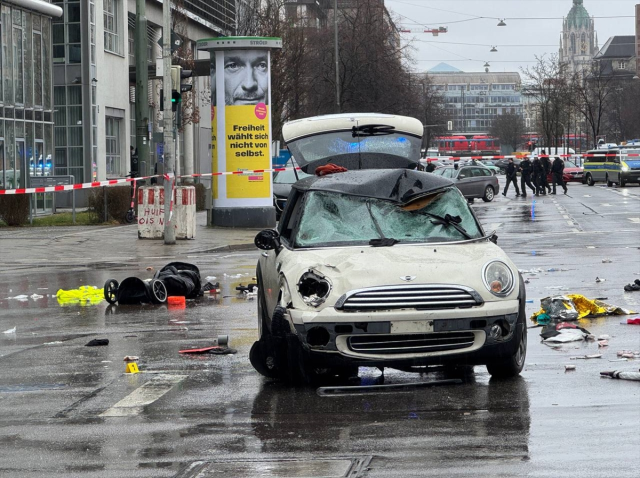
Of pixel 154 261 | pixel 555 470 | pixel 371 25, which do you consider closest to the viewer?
pixel 555 470

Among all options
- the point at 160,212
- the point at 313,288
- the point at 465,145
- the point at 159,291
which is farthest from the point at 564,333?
the point at 465,145

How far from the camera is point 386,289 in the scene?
26.6 feet

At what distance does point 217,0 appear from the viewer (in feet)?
203

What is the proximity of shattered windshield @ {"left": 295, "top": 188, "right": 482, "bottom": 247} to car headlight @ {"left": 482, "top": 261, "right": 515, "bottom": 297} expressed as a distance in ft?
2.22

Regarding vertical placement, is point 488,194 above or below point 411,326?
below

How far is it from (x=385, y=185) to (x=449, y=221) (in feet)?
2.04

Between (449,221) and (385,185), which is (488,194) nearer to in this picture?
(385,185)

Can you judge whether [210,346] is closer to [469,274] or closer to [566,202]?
[469,274]

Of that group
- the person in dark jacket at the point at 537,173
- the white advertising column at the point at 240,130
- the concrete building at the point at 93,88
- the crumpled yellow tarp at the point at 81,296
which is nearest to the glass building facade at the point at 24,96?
the concrete building at the point at 93,88

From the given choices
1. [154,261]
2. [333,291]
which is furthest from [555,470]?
[154,261]

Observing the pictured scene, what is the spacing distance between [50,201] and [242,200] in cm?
1042

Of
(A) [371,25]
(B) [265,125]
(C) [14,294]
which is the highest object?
(A) [371,25]

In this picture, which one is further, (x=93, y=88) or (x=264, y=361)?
(x=93, y=88)

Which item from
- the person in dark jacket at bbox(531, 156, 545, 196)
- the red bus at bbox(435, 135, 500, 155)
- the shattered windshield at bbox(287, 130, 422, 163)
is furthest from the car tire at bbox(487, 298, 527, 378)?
the red bus at bbox(435, 135, 500, 155)
